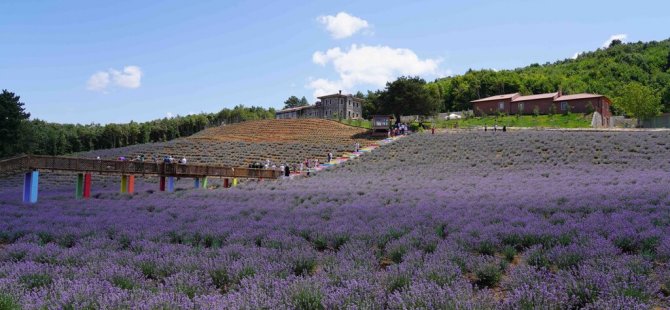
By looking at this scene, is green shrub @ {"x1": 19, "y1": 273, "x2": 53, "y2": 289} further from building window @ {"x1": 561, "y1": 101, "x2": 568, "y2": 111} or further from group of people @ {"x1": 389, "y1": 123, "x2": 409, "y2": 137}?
building window @ {"x1": 561, "y1": 101, "x2": 568, "y2": 111}

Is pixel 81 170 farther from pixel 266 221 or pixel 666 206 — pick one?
pixel 666 206

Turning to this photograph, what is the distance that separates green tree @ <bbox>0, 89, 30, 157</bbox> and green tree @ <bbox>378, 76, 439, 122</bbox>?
4824 cm

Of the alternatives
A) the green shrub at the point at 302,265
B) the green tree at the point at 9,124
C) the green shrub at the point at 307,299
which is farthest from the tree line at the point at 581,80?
the green shrub at the point at 307,299

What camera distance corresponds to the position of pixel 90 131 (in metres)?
104

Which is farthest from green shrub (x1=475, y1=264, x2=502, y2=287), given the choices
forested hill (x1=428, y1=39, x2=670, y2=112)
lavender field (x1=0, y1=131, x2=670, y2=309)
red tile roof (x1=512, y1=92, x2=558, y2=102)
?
forested hill (x1=428, y1=39, x2=670, y2=112)

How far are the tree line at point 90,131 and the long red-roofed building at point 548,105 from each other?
53.3m

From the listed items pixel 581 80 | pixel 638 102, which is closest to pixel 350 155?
pixel 638 102

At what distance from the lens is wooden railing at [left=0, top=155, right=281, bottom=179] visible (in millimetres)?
20078

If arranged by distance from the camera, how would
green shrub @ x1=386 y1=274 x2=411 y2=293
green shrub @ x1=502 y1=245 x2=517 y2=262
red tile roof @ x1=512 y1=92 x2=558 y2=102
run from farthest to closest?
red tile roof @ x1=512 y1=92 x2=558 y2=102
green shrub @ x1=502 y1=245 x2=517 y2=262
green shrub @ x1=386 y1=274 x2=411 y2=293

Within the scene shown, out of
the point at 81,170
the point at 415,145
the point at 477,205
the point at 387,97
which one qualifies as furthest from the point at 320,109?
the point at 477,205

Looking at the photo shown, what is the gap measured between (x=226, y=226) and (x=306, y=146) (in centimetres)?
4520

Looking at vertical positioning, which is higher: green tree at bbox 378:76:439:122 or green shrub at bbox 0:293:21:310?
green tree at bbox 378:76:439:122

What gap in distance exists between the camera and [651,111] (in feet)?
225

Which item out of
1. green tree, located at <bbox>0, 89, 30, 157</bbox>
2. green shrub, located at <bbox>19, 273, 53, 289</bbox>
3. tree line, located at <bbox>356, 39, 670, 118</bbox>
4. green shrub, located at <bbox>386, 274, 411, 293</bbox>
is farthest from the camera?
tree line, located at <bbox>356, 39, 670, 118</bbox>
